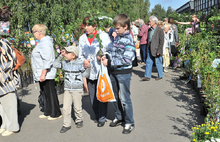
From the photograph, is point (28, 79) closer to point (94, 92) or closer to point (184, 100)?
point (94, 92)

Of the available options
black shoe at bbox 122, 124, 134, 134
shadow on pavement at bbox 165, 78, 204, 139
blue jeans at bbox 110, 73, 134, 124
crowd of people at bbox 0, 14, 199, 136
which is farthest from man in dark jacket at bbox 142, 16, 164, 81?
black shoe at bbox 122, 124, 134, 134

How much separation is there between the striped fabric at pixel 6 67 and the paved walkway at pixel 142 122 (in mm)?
902

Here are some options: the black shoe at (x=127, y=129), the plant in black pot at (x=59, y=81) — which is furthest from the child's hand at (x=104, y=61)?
the plant in black pot at (x=59, y=81)

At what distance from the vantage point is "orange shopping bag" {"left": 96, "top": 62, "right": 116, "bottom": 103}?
3.82 meters

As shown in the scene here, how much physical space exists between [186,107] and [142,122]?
4.24ft

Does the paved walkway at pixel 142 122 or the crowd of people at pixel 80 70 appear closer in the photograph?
the crowd of people at pixel 80 70

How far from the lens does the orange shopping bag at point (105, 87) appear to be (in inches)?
150

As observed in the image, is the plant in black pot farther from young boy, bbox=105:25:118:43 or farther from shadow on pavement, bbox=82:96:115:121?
young boy, bbox=105:25:118:43

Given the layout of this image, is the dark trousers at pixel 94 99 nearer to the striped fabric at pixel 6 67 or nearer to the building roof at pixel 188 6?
the striped fabric at pixel 6 67

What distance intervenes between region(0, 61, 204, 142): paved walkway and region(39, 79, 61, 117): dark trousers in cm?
21

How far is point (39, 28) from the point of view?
4.45 meters

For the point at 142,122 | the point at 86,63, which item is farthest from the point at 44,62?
the point at 142,122

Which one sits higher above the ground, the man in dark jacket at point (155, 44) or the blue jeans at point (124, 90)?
the man in dark jacket at point (155, 44)

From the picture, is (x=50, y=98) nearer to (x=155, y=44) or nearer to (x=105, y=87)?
(x=105, y=87)
